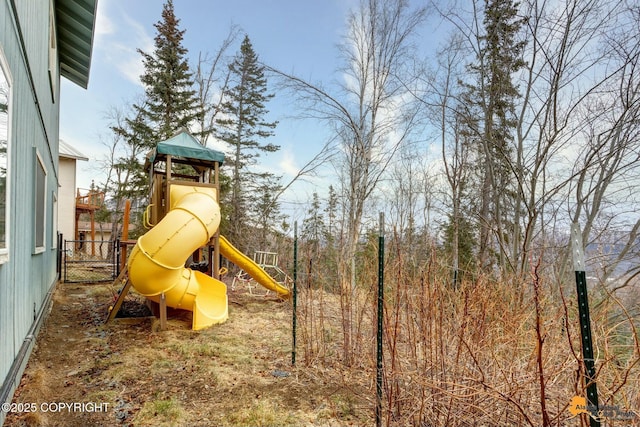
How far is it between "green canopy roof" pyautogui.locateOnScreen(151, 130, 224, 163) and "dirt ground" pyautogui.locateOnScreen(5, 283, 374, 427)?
3.00m

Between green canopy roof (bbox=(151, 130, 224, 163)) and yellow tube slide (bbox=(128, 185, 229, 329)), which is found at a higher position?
green canopy roof (bbox=(151, 130, 224, 163))

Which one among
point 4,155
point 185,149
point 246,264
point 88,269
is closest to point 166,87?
point 88,269

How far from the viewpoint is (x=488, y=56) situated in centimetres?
580

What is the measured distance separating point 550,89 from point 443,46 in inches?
95.2

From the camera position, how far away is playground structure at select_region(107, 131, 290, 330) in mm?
4898

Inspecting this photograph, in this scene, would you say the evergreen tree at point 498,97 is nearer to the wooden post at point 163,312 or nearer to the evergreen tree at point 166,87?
the wooden post at point 163,312

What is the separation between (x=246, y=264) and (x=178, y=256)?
2825 mm

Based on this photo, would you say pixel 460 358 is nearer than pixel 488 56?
Yes

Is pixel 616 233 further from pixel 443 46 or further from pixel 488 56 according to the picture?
pixel 443 46

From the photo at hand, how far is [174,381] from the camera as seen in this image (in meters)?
3.72

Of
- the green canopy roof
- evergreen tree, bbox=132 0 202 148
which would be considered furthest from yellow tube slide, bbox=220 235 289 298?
evergreen tree, bbox=132 0 202 148

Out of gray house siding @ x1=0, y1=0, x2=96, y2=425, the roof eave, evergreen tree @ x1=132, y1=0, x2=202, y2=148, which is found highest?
evergreen tree @ x1=132, y1=0, x2=202, y2=148

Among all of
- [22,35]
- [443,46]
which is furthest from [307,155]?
[22,35]

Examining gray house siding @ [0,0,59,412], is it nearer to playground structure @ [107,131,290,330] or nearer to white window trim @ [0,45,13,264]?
white window trim @ [0,45,13,264]
